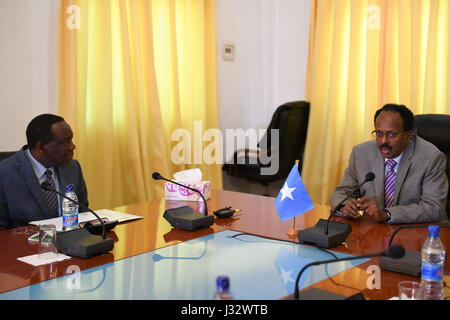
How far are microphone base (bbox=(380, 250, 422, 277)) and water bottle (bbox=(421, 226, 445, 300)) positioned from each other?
0.16ft

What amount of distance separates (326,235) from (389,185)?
0.85 metres

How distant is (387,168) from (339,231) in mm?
810

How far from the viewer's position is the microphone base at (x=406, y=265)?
1.58m

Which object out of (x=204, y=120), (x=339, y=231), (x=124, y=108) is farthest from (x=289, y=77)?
(x=339, y=231)

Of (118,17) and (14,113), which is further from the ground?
(118,17)

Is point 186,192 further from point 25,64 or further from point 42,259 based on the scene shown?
point 25,64

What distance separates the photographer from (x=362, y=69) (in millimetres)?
4648

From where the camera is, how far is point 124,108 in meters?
4.43

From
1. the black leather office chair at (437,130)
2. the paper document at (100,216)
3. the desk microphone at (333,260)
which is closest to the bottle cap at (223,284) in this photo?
the desk microphone at (333,260)

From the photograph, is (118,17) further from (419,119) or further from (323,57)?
(419,119)

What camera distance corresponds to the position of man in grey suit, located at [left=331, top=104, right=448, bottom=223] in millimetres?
2393

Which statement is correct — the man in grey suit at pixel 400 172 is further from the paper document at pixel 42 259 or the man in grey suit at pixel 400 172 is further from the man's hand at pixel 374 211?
the paper document at pixel 42 259

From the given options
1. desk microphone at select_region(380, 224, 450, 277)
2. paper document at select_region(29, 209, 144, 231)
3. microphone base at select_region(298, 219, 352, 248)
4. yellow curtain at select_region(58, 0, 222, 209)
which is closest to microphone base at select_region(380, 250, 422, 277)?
desk microphone at select_region(380, 224, 450, 277)

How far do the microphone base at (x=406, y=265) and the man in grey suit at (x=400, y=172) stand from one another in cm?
70
